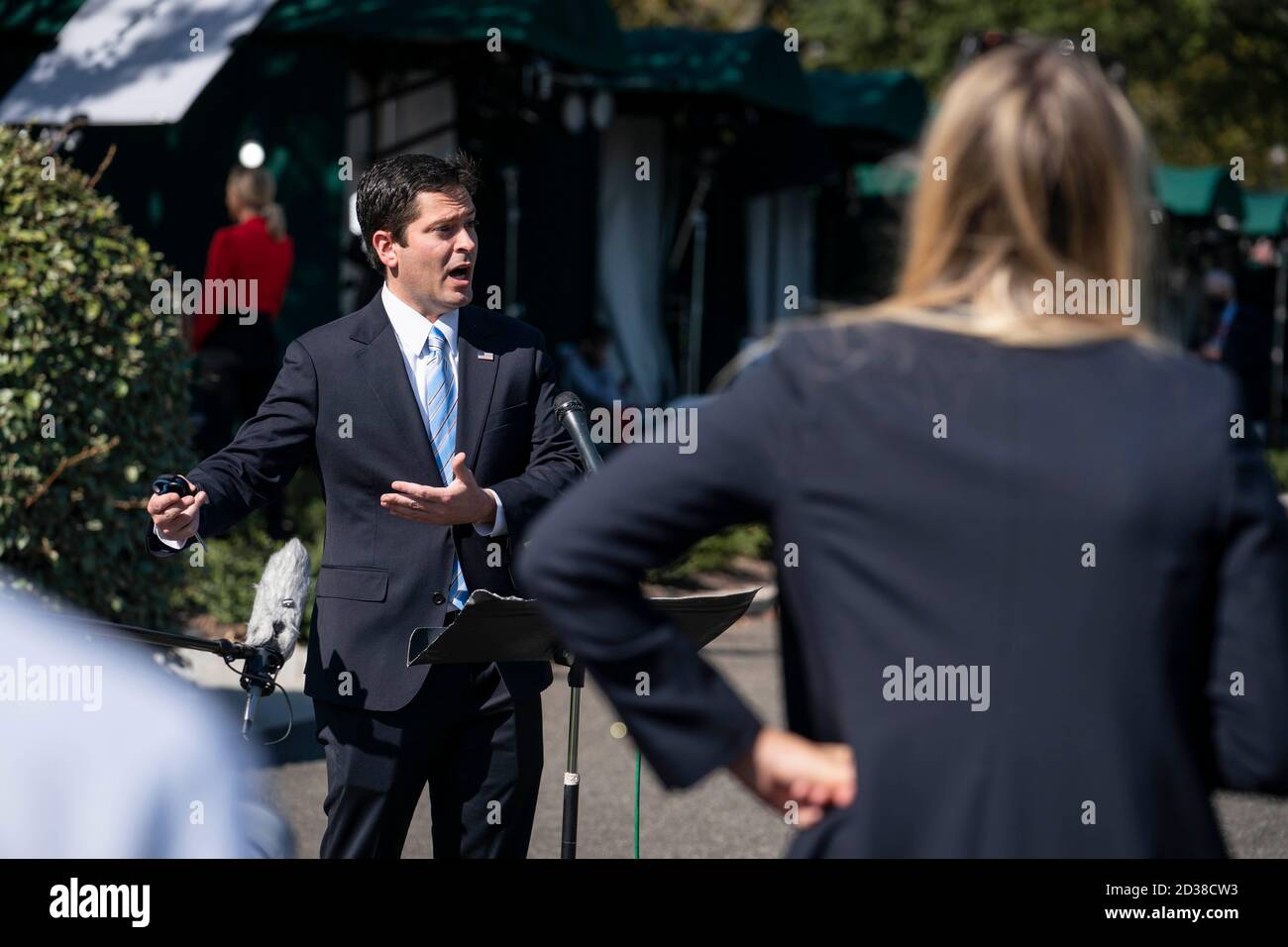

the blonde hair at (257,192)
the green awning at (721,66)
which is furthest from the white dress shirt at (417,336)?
the green awning at (721,66)

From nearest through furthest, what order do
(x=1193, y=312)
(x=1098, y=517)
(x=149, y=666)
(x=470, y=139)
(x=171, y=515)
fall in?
(x=1098, y=517) < (x=171, y=515) < (x=149, y=666) < (x=470, y=139) < (x=1193, y=312)

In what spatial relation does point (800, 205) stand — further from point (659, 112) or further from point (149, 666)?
point (149, 666)

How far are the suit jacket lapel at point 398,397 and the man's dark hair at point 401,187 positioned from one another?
0.81 ft

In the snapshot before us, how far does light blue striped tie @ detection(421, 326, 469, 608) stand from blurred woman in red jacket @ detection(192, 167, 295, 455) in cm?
673

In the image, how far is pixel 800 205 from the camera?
21734mm

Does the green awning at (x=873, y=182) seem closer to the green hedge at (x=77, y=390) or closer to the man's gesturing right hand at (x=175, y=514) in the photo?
the green hedge at (x=77, y=390)

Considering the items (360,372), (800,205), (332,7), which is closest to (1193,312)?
(800,205)

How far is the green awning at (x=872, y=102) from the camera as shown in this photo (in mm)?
18359

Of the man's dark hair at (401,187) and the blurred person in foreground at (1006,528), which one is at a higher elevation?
the man's dark hair at (401,187)

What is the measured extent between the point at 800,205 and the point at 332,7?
10008 mm

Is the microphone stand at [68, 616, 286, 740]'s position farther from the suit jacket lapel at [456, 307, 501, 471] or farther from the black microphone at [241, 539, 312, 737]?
the suit jacket lapel at [456, 307, 501, 471]

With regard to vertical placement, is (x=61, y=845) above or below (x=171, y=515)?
below

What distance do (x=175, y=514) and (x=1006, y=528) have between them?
6.67ft

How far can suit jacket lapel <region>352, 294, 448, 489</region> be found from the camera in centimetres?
373
